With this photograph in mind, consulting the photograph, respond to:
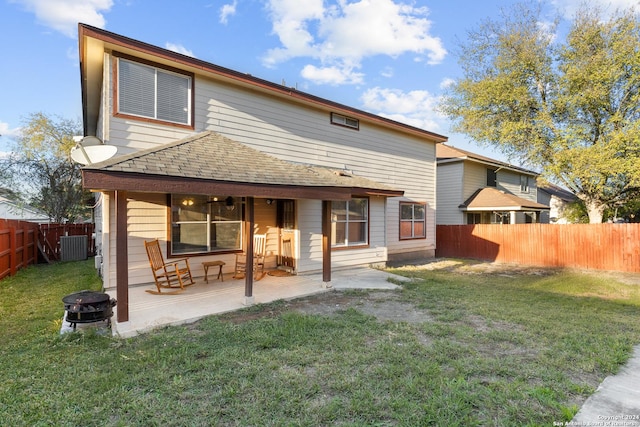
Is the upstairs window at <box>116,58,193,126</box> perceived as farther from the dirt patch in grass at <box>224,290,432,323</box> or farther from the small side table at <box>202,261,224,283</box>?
the dirt patch in grass at <box>224,290,432,323</box>

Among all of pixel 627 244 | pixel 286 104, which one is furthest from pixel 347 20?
pixel 627 244

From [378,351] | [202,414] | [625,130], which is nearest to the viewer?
[202,414]

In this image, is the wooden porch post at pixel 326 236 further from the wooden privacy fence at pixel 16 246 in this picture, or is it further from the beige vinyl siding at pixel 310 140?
the wooden privacy fence at pixel 16 246

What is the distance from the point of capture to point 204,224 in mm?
7539

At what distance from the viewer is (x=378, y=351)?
389 centimetres

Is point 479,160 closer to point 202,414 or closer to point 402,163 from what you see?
point 402,163

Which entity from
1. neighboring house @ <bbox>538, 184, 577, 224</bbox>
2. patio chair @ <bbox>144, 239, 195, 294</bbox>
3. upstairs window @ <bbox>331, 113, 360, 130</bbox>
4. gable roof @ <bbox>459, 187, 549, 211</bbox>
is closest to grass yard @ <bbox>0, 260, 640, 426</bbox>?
patio chair @ <bbox>144, 239, 195, 294</bbox>

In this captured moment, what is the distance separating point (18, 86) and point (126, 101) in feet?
48.7

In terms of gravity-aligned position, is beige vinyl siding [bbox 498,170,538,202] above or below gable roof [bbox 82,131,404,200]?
above

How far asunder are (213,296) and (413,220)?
8883 millimetres

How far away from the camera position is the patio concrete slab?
496 cm

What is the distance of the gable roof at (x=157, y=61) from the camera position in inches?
241

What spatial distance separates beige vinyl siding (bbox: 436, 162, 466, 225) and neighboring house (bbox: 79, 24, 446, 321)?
7.75 metres

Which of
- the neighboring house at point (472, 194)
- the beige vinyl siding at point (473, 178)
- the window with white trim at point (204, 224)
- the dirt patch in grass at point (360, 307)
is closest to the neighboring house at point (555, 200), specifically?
the neighboring house at point (472, 194)
